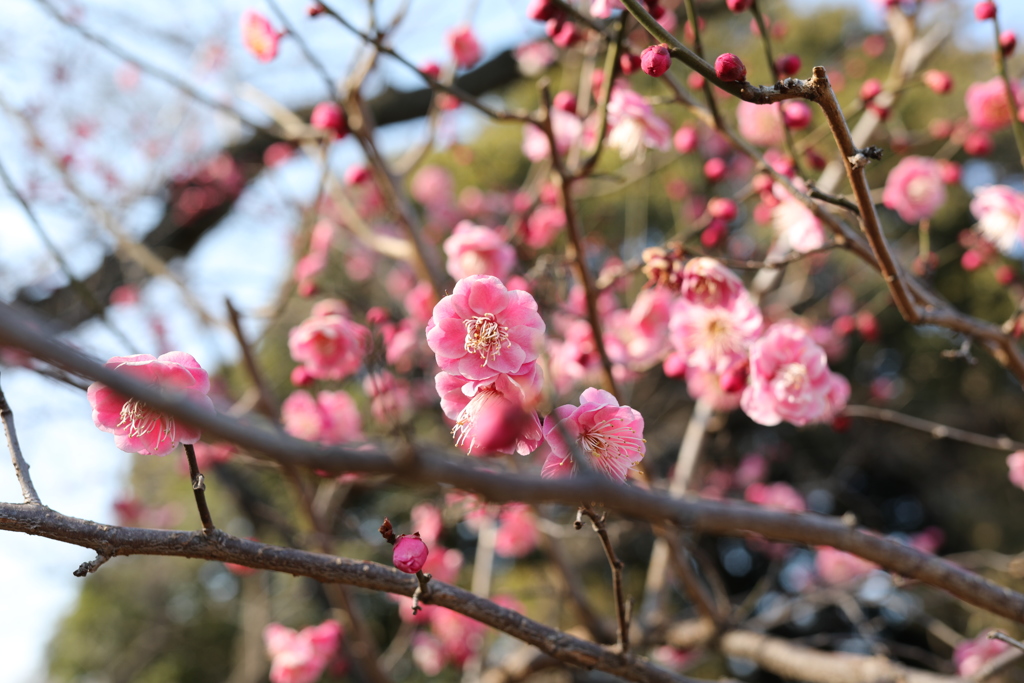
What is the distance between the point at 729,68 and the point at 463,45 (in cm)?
160

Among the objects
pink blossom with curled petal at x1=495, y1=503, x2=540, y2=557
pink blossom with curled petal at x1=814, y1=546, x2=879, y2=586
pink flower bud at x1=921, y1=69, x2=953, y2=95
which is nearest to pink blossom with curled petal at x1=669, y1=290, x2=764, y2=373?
pink flower bud at x1=921, y1=69, x2=953, y2=95

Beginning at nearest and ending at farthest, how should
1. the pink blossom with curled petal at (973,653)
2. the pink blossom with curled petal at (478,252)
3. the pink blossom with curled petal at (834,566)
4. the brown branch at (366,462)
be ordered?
the brown branch at (366,462) → the pink blossom with curled petal at (478,252) → the pink blossom with curled petal at (973,653) → the pink blossom with curled petal at (834,566)

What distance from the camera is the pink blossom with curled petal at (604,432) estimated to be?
0.88 meters

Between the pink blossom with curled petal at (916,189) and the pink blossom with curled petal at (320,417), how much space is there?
194cm

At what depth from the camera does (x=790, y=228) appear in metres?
1.50

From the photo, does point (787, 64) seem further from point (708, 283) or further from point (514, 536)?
point (514, 536)

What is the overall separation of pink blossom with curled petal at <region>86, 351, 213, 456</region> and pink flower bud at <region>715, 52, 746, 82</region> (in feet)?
2.47

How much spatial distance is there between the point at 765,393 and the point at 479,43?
1.58 m

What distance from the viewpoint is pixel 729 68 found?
0.78 metres

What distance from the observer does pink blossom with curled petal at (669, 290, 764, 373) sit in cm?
133

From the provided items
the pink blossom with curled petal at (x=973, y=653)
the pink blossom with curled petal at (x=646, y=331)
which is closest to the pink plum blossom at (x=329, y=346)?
the pink blossom with curled petal at (x=646, y=331)

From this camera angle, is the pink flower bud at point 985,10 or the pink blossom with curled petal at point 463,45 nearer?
the pink flower bud at point 985,10

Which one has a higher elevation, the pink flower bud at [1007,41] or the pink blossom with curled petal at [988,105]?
the pink blossom with curled petal at [988,105]

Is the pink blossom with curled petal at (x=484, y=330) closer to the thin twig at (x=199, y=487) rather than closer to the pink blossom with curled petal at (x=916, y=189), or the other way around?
the thin twig at (x=199, y=487)
